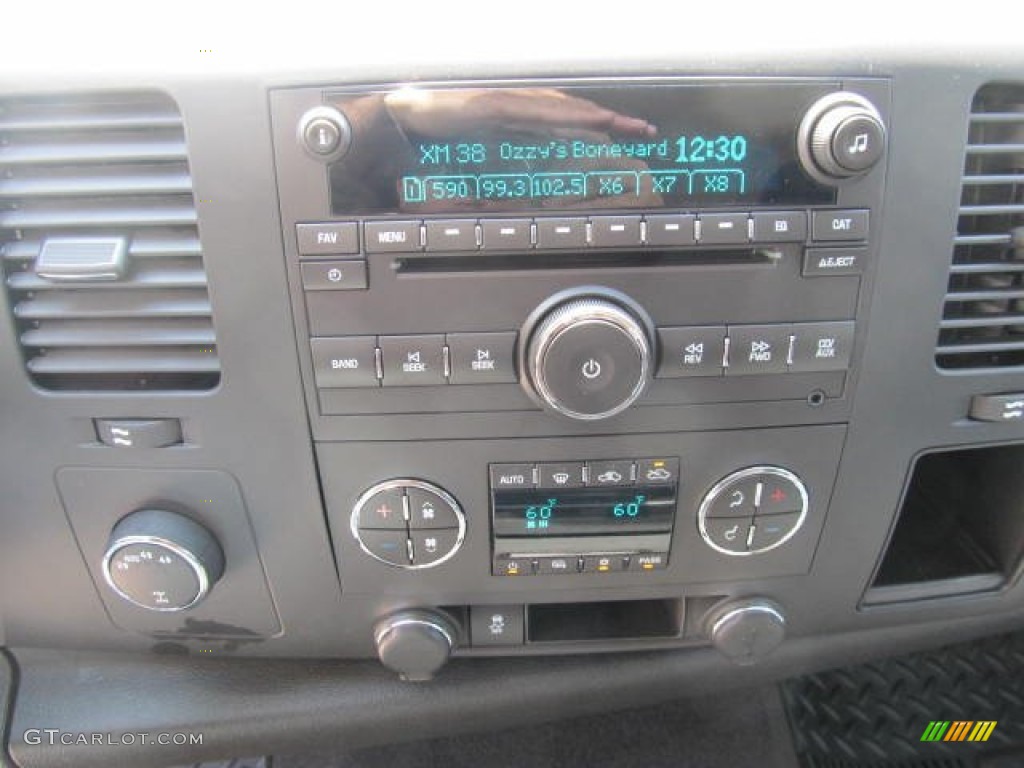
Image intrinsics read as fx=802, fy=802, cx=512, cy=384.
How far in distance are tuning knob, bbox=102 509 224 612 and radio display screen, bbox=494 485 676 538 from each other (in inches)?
12.5

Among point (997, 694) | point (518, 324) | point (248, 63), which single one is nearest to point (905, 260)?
point (518, 324)

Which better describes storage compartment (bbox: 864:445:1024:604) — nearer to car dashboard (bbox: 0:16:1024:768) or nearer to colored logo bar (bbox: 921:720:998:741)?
car dashboard (bbox: 0:16:1024:768)

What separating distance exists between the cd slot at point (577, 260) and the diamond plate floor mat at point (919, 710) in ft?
3.08

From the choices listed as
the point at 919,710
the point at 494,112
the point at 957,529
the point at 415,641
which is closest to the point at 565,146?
the point at 494,112

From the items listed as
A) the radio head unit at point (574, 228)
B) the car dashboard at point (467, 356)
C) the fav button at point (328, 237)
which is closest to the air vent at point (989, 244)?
the car dashboard at point (467, 356)

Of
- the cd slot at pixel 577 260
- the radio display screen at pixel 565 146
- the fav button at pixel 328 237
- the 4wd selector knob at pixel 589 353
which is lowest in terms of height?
the 4wd selector knob at pixel 589 353

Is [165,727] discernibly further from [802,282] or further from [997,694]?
[997,694]

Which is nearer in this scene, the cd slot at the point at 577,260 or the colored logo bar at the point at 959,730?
the cd slot at the point at 577,260

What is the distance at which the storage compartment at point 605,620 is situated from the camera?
0.98 meters

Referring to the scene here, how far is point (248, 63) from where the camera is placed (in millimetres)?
694

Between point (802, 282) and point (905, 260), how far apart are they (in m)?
0.11

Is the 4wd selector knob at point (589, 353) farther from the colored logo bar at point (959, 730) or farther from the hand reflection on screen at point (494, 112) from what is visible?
the colored logo bar at point (959, 730)

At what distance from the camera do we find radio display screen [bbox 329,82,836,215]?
2.30 feet

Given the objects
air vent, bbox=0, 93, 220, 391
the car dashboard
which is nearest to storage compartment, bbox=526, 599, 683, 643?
the car dashboard
